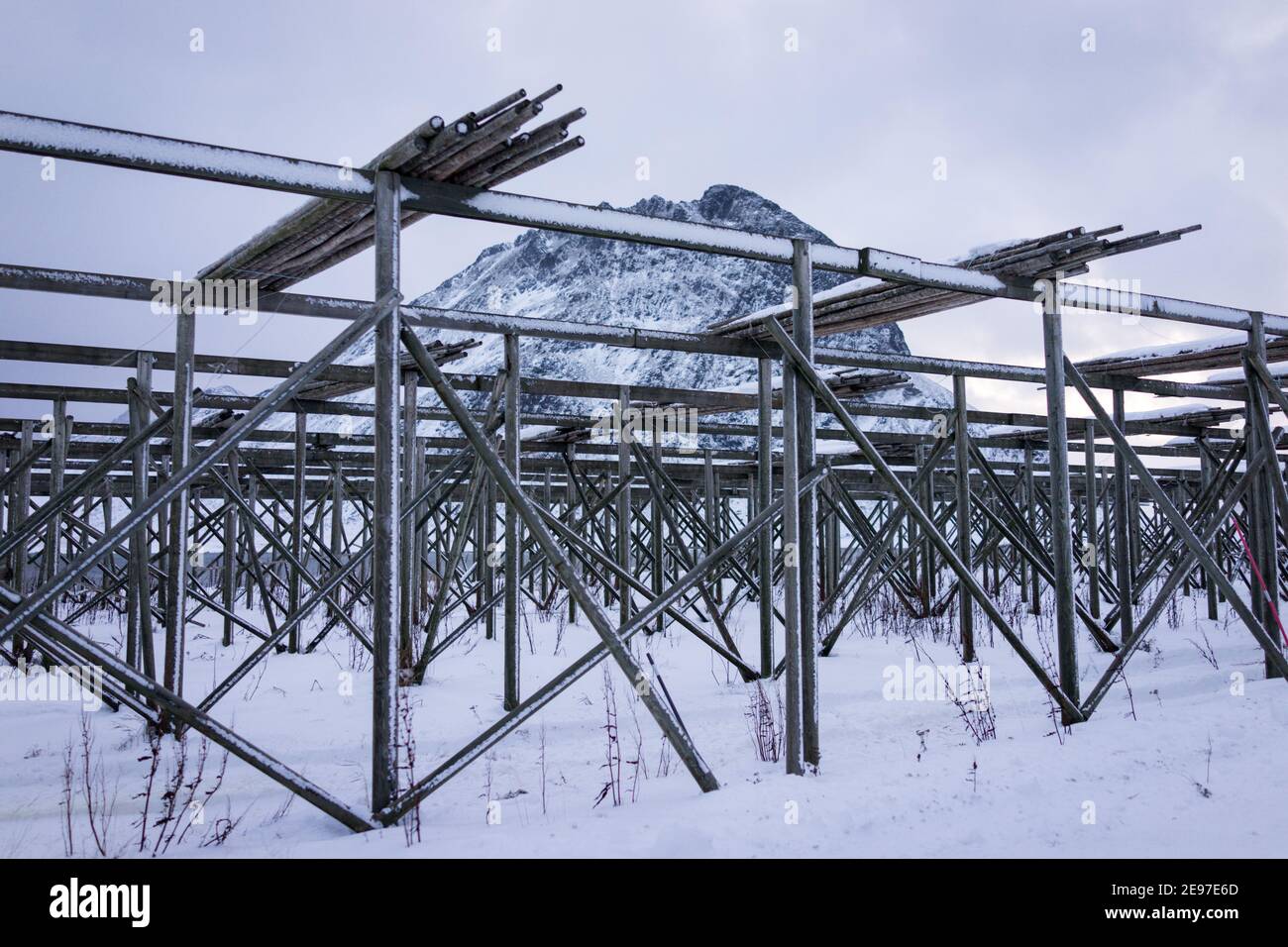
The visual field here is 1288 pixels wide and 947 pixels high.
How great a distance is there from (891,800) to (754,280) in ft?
241

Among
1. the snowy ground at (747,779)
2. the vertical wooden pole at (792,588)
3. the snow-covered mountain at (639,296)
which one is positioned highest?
the snow-covered mountain at (639,296)

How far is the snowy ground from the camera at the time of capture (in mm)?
4035

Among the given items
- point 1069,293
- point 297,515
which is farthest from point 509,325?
point 297,515

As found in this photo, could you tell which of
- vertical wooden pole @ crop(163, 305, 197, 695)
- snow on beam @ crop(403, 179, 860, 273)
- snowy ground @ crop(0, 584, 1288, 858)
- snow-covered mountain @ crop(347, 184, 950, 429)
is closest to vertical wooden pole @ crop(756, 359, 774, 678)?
snowy ground @ crop(0, 584, 1288, 858)

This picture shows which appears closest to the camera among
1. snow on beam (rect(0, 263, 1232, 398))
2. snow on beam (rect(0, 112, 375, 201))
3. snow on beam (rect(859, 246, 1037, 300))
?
snow on beam (rect(0, 112, 375, 201))

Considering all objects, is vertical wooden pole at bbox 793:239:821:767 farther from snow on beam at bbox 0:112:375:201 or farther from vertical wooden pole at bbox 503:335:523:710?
vertical wooden pole at bbox 503:335:523:710

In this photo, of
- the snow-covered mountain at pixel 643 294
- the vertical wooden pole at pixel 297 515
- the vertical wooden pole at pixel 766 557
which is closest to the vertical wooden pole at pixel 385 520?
the vertical wooden pole at pixel 766 557

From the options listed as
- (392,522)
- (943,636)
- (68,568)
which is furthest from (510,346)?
(943,636)

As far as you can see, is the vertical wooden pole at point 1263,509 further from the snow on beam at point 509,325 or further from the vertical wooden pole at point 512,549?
the vertical wooden pole at point 512,549

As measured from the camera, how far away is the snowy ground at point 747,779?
13.2 feet

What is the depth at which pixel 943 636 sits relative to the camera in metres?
11.6

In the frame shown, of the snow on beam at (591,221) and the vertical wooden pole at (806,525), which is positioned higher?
the snow on beam at (591,221)

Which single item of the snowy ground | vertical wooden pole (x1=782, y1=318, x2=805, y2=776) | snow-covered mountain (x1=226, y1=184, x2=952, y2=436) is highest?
snow-covered mountain (x1=226, y1=184, x2=952, y2=436)
